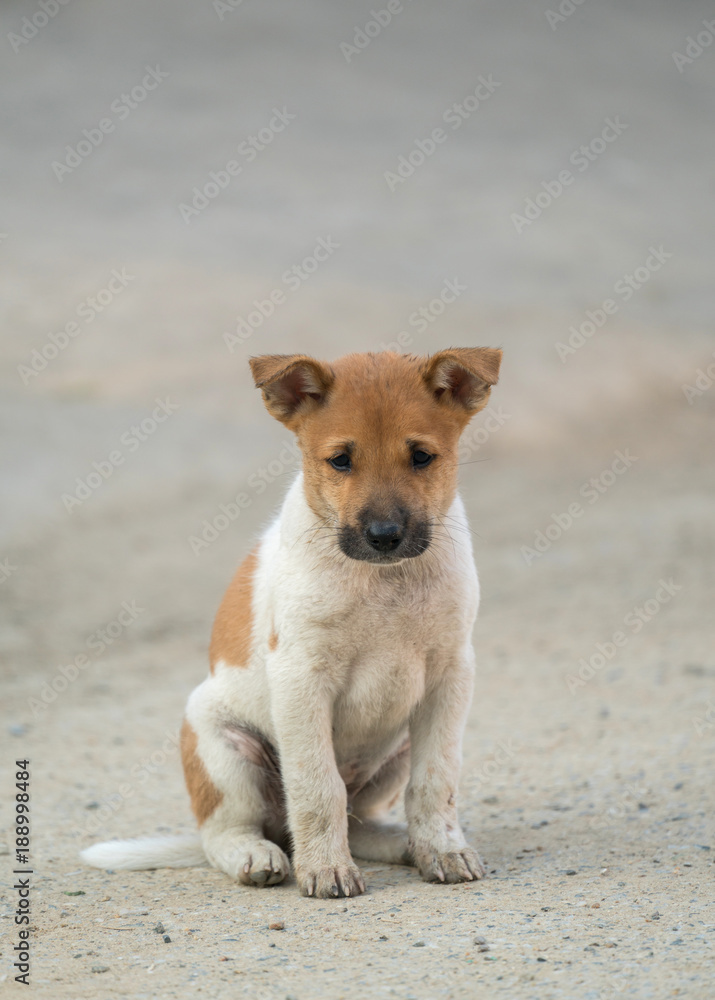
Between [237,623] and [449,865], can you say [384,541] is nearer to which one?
[237,623]

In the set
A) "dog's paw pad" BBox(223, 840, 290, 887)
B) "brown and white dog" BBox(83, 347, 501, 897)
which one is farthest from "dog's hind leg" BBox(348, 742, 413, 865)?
"dog's paw pad" BBox(223, 840, 290, 887)

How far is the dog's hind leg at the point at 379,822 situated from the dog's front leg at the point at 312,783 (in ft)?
2.08

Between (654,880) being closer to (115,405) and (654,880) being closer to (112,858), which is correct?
(112,858)

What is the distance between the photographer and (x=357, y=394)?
5445 mm

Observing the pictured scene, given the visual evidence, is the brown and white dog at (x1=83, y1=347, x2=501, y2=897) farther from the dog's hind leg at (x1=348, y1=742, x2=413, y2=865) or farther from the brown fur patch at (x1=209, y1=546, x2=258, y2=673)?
the dog's hind leg at (x1=348, y1=742, x2=413, y2=865)

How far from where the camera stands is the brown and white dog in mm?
5312

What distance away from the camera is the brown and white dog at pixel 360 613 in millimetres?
5312

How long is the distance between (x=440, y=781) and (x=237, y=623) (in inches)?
54.8

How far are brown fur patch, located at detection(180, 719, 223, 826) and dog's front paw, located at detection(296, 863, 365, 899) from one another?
2.47ft

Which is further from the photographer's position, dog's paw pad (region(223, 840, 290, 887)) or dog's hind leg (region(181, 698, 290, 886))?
dog's hind leg (region(181, 698, 290, 886))

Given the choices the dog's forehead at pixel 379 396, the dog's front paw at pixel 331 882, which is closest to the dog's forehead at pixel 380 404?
the dog's forehead at pixel 379 396

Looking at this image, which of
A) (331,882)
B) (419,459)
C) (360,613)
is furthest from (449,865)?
(419,459)

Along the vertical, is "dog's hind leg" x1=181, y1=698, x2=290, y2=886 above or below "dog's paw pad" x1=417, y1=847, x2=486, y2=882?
above

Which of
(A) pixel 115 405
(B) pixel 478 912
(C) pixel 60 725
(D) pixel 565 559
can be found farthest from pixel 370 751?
(A) pixel 115 405
